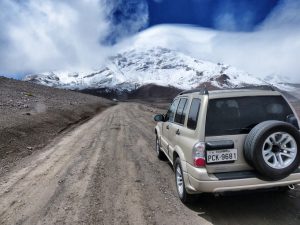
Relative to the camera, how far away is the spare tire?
5.50m

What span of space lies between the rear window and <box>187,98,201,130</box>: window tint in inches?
11.7

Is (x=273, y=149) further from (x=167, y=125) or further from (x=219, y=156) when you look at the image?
(x=167, y=125)

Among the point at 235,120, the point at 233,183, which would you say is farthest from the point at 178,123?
the point at 233,183

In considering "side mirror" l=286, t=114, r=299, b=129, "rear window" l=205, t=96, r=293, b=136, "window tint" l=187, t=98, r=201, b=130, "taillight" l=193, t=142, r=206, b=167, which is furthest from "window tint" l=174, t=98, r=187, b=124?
"side mirror" l=286, t=114, r=299, b=129

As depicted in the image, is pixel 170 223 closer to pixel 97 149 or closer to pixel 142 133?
pixel 97 149

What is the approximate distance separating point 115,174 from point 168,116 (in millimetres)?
2005

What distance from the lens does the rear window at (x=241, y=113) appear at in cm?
587

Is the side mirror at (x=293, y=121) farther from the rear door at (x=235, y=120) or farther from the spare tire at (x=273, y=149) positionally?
the spare tire at (x=273, y=149)

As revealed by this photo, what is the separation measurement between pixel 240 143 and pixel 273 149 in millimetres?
512

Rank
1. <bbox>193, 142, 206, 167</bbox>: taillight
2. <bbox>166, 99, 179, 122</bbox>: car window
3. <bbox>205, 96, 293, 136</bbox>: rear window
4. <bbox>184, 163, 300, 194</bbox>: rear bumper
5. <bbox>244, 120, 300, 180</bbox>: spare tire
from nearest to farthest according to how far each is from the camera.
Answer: <bbox>244, 120, 300, 180</bbox>: spare tire → <bbox>184, 163, 300, 194</bbox>: rear bumper → <bbox>193, 142, 206, 167</bbox>: taillight → <bbox>205, 96, 293, 136</bbox>: rear window → <bbox>166, 99, 179, 122</bbox>: car window

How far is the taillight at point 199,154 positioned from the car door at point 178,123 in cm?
128

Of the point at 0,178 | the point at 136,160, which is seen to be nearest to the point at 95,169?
the point at 136,160

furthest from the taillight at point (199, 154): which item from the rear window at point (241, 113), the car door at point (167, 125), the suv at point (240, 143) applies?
the car door at point (167, 125)

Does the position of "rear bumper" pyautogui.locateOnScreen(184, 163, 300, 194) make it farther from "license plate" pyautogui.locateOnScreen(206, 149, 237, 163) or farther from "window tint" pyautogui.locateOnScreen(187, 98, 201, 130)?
"window tint" pyautogui.locateOnScreen(187, 98, 201, 130)
